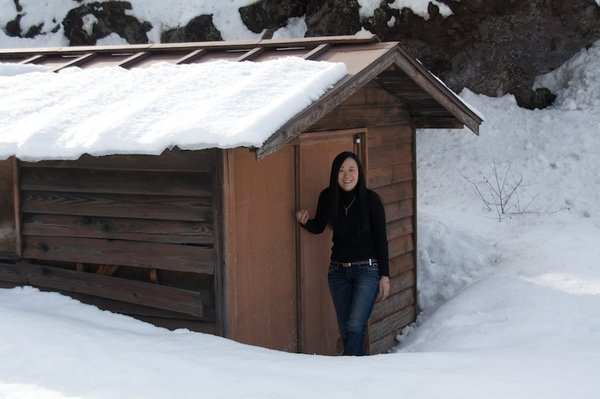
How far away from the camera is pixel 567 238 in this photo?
35.4 feet

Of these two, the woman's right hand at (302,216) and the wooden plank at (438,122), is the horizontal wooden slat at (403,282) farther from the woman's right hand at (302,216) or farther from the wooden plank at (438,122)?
the woman's right hand at (302,216)

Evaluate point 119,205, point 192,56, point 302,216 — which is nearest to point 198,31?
point 192,56

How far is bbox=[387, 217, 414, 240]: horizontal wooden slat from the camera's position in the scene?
9.03 m

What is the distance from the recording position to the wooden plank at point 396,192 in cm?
883

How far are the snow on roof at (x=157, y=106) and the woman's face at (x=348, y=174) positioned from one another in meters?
0.76

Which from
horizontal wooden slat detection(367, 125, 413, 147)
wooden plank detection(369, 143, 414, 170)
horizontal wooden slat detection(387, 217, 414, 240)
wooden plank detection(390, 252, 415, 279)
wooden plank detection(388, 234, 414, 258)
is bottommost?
wooden plank detection(390, 252, 415, 279)

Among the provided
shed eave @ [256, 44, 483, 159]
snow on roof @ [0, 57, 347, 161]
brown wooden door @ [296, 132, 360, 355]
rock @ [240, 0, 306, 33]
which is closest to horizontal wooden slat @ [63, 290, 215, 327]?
brown wooden door @ [296, 132, 360, 355]

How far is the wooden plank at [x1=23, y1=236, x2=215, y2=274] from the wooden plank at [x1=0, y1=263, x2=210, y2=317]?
12cm

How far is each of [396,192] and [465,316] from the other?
4.86ft

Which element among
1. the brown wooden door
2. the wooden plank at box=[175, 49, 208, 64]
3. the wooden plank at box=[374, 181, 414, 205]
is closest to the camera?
the brown wooden door

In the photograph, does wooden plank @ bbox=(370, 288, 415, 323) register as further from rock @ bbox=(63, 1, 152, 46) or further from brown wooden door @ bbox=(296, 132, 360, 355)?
rock @ bbox=(63, 1, 152, 46)

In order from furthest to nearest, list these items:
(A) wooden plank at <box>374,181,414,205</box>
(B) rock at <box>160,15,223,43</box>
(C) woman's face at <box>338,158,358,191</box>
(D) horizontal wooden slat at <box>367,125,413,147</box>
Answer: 1. (B) rock at <box>160,15,223,43</box>
2. (A) wooden plank at <box>374,181,414,205</box>
3. (D) horizontal wooden slat at <box>367,125,413,147</box>
4. (C) woman's face at <box>338,158,358,191</box>

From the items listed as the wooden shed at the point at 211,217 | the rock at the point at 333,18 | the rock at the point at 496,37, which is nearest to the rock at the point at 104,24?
the rock at the point at 333,18

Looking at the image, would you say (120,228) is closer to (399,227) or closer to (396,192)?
(396,192)
